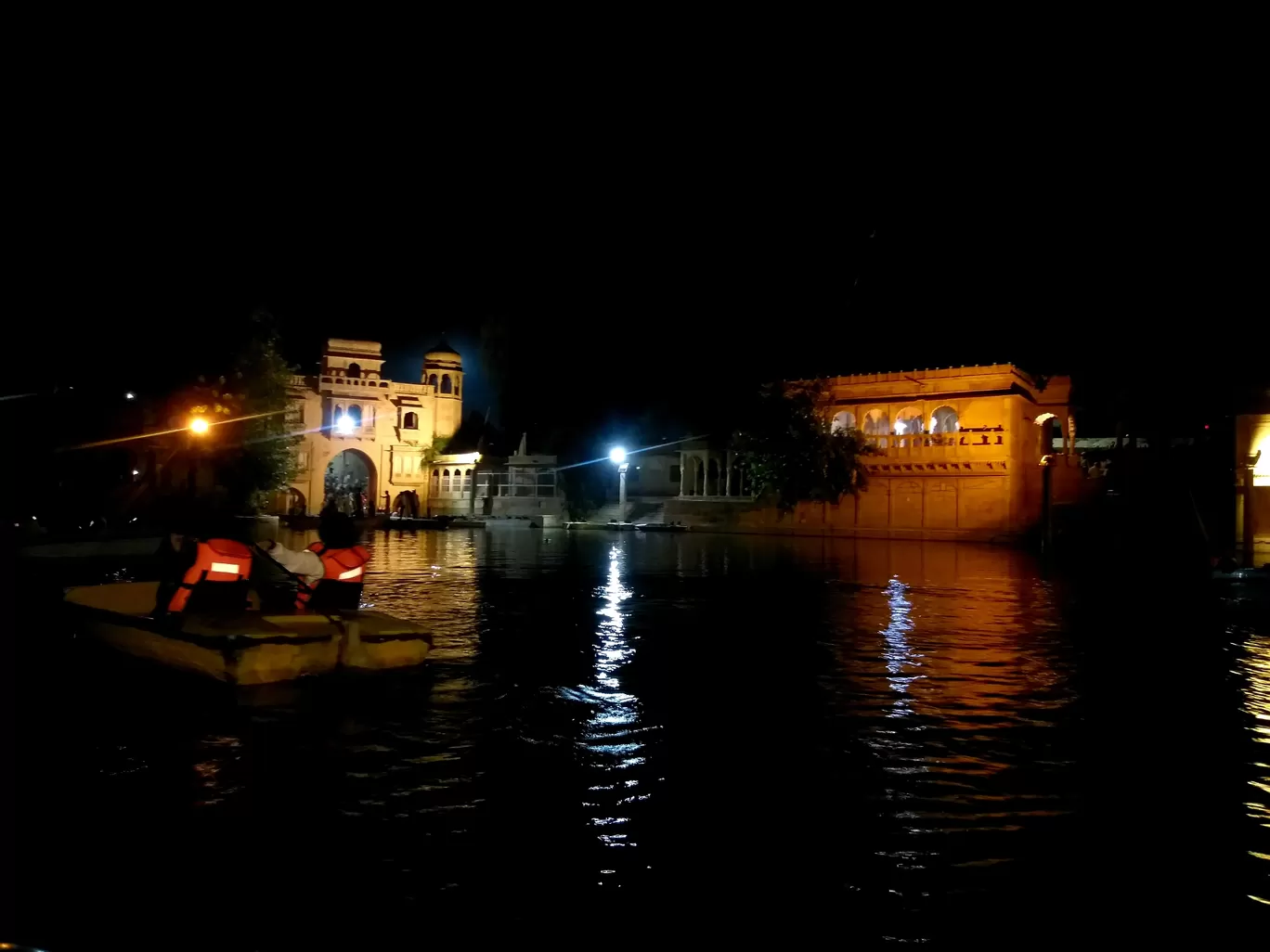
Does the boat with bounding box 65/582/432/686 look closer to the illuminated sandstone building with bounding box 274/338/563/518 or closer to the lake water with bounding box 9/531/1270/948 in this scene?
the lake water with bounding box 9/531/1270/948

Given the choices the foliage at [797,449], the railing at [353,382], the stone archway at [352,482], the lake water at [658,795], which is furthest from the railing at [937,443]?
the railing at [353,382]

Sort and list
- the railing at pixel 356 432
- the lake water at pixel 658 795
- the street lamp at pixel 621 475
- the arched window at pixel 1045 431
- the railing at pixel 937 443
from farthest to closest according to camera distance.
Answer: the railing at pixel 356 432 → the street lamp at pixel 621 475 → the arched window at pixel 1045 431 → the railing at pixel 937 443 → the lake water at pixel 658 795

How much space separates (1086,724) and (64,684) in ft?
32.7

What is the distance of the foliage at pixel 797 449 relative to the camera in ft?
152

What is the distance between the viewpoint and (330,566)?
11.5m

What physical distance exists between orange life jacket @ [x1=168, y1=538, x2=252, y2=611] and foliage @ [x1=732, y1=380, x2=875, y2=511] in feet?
123

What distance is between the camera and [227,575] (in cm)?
1085

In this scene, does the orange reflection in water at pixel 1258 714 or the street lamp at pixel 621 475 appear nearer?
the orange reflection in water at pixel 1258 714

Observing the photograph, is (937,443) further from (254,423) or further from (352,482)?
(352,482)

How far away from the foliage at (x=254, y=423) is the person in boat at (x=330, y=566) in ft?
110

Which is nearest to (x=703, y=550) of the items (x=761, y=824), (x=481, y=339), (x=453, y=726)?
(x=453, y=726)

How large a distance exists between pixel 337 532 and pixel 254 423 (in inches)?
1643

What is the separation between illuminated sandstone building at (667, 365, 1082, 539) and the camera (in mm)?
43188

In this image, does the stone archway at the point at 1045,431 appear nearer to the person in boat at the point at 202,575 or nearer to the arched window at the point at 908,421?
the arched window at the point at 908,421
